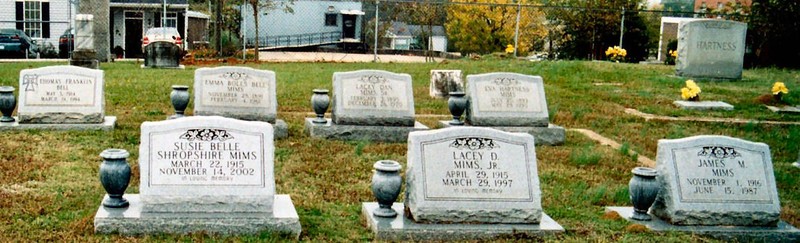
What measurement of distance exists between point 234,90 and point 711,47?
12.5 meters

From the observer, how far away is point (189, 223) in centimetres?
649

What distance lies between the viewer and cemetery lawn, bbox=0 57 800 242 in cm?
702

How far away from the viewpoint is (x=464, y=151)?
22.7ft

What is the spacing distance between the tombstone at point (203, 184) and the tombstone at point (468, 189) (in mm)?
906

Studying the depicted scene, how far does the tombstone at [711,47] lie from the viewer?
65.4ft

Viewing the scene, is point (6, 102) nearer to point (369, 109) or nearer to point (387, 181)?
point (369, 109)

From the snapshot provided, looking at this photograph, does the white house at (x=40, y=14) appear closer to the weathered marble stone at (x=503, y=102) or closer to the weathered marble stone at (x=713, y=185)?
the weathered marble stone at (x=503, y=102)

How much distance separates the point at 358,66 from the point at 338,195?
16.7 meters

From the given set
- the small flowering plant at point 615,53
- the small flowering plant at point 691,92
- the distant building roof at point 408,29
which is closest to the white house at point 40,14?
the distant building roof at point 408,29

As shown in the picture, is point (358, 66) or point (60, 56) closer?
point (358, 66)

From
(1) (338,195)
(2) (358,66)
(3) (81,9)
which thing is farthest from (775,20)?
(1) (338,195)

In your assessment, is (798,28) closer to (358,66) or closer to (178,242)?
(358,66)

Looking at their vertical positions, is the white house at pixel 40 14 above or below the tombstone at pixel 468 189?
above

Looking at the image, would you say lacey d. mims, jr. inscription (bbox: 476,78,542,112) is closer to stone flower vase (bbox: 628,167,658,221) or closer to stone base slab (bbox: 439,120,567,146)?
stone base slab (bbox: 439,120,567,146)
